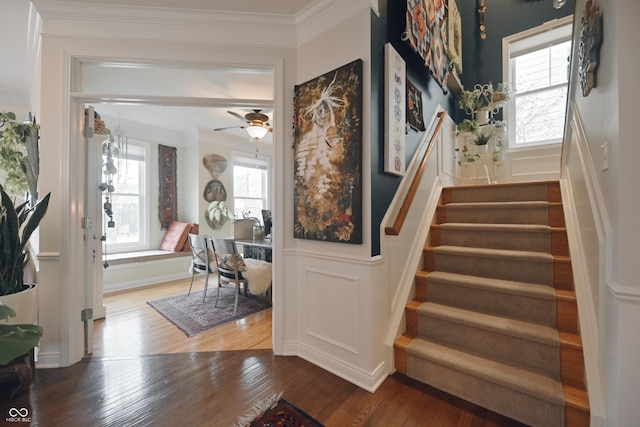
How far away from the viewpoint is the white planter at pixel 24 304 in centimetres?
168

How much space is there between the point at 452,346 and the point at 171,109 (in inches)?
180

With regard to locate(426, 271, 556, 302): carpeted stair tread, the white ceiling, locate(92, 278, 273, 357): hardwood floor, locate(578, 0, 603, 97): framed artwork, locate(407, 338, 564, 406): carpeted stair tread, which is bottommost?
locate(92, 278, 273, 357): hardwood floor

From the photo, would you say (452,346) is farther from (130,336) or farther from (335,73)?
(130,336)

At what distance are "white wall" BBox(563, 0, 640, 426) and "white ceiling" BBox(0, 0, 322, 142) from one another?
1794 millimetres

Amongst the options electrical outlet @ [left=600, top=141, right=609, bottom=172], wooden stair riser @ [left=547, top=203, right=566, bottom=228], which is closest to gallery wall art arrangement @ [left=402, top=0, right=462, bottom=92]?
electrical outlet @ [left=600, top=141, right=609, bottom=172]

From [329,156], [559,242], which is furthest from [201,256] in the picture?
[559,242]

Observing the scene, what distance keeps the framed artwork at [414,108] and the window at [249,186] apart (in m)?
4.00

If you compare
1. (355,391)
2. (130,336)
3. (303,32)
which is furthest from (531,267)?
(130,336)

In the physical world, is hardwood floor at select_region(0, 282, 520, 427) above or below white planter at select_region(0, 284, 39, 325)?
below

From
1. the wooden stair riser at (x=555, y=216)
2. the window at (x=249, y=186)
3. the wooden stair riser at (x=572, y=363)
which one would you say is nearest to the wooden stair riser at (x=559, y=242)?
the wooden stair riser at (x=555, y=216)

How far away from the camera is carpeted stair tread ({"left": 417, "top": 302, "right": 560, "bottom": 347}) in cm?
162

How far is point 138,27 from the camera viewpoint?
7.03ft

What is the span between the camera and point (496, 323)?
5.89 ft

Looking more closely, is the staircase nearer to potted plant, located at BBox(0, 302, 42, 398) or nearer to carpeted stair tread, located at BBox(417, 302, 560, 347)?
carpeted stair tread, located at BBox(417, 302, 560, 347)
